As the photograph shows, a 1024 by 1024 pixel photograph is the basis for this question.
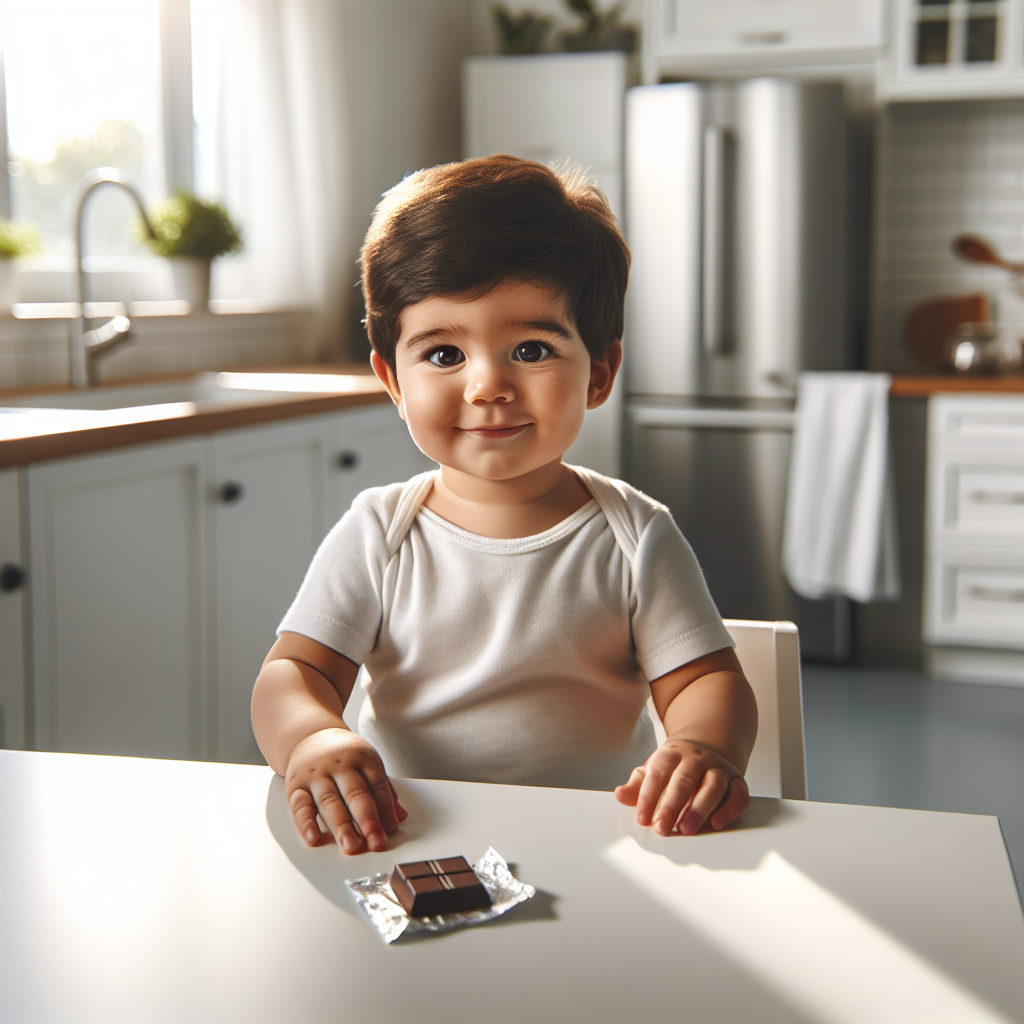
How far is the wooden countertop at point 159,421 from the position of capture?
1.67 meters

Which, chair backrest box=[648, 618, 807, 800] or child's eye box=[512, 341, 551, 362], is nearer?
child's eye box=[512, 341, 551, 362]

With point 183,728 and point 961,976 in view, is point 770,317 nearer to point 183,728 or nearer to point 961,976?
point 183,728

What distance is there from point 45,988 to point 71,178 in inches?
115

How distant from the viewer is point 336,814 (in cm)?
64

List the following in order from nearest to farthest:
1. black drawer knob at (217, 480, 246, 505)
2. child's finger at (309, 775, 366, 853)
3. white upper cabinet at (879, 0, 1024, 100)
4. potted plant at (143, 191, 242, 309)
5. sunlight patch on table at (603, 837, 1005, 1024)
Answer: sunlight patch on table at (603, 837, 1005, 1024) < child's finger at (309, 775, 366, 853) < black drawer knob at (217, 480, 246, 505) < potted plant at (143, 191, 242, 309) < white upper cabinet at (879, 0, 1024, 100)

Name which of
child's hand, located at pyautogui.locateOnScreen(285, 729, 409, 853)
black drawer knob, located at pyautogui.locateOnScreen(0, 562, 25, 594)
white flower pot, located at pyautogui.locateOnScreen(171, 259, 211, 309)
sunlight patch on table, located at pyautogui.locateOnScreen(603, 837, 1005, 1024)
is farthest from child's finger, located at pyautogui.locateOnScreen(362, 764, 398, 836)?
white flower pot, located at pyautogui.locateOnScreen(171, 259, 211, 309)

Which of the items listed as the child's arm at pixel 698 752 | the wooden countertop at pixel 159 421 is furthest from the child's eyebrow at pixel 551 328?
the wooden countertop at pixel 159 421

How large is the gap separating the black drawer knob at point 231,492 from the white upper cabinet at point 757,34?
215 centimetres

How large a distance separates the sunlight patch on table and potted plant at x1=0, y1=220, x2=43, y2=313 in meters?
2.37

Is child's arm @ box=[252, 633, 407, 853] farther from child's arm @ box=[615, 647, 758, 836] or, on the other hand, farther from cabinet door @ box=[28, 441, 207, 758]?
cabinet door @ box=[28, 441, 207, 758]

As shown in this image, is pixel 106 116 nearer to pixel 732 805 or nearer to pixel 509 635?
pixel 509 635

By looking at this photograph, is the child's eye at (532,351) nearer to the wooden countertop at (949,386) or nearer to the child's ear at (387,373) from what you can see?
the child's ear at (387,373)

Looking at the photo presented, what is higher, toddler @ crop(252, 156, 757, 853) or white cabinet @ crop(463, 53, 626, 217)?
white cabinet @ crop(463, 53, 626, 217)

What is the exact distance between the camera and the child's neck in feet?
2.95
